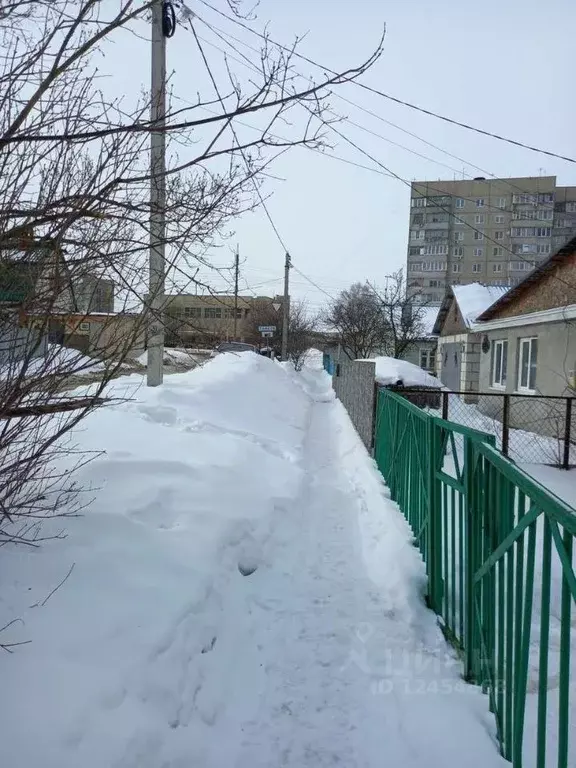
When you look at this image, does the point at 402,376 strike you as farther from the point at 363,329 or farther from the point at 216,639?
the point at 363,329

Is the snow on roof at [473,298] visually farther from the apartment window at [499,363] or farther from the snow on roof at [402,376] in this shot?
the snow on roof at [402,376]

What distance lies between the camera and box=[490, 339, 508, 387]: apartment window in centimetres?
1339

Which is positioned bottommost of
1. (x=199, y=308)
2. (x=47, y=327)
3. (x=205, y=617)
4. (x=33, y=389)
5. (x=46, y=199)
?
(x=205, y=617)

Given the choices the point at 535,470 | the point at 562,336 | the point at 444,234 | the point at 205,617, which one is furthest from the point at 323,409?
the point at 444,234

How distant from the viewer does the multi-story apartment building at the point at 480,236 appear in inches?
2283

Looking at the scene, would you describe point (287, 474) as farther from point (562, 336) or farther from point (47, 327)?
point (562, 336)

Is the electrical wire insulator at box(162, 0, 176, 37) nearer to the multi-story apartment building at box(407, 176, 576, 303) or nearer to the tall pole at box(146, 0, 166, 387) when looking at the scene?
the tall pole at box(146, 0, 166, 387)

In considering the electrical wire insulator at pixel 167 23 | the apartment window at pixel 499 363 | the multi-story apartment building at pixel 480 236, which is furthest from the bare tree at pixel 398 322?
the multi-story apartment building at pixel 480 236

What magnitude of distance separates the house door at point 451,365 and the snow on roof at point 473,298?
64.6 inches

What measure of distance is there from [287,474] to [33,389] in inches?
151

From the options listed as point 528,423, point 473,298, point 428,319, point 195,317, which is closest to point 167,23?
point 195,317

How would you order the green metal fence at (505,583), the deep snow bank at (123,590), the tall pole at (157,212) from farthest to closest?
the tall pole at (157,212)
the deep snow bank at (123,590)
the green metal fence at (505,583)

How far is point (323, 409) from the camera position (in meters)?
14.6

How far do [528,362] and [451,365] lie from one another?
669 cm
